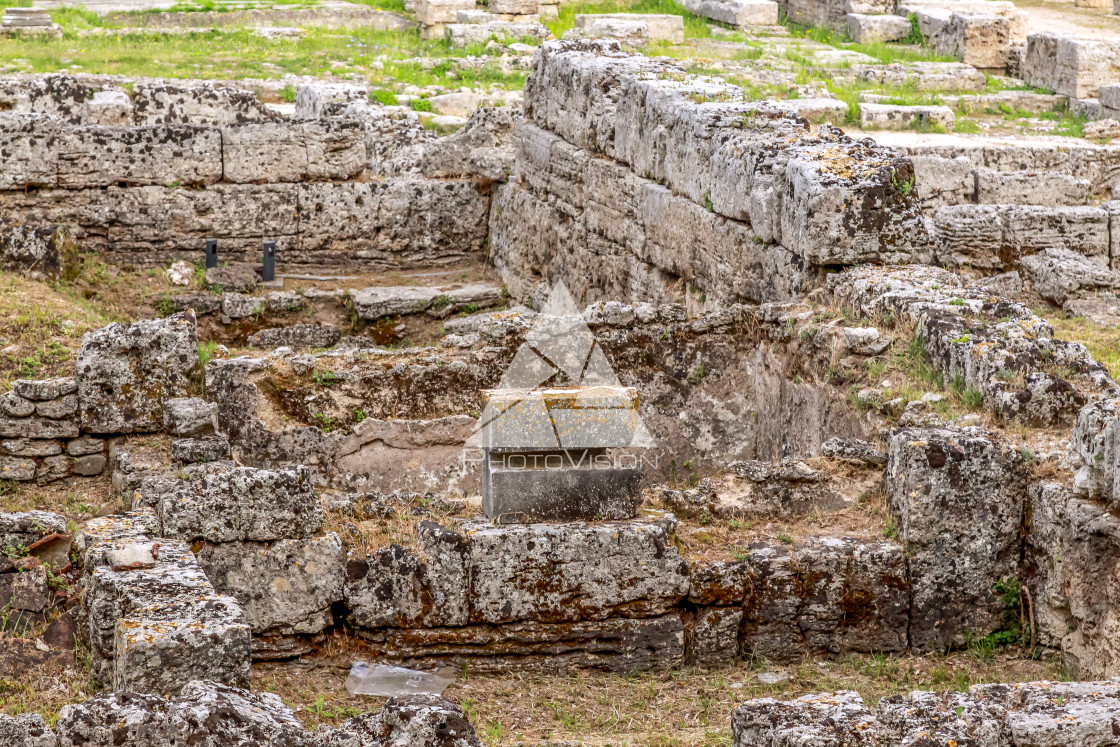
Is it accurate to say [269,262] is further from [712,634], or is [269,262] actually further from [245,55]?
[245,55]

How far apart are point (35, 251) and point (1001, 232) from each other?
830 centimetres

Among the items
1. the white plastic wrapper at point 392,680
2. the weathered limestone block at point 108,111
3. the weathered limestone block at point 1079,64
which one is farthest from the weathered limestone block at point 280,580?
the weathered limestone block at point 1079,64

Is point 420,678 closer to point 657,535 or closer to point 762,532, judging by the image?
point 657,535

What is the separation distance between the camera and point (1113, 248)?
46.1 ft

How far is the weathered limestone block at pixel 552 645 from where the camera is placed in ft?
22.8

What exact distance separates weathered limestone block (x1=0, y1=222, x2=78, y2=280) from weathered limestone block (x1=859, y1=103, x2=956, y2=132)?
10.0 metres

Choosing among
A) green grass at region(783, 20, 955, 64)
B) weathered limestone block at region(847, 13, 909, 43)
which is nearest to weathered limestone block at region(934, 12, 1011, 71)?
green grass at region(783, 20, 955, 64)

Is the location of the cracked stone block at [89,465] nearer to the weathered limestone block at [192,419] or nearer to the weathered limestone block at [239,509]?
the weathered limestone block at [192,419]

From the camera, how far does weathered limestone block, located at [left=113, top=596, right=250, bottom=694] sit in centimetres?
555

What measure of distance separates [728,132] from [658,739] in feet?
21.3

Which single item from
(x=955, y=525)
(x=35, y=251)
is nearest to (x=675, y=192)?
(x=35, y=251)

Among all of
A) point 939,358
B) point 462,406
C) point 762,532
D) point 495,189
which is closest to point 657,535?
point 762,532

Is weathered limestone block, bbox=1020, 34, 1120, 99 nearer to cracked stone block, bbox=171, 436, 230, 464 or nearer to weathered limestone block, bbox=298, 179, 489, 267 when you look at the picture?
weathered limestone block, bbox=298, 179, 489, 267

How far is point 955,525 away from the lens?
7250 millimetres
